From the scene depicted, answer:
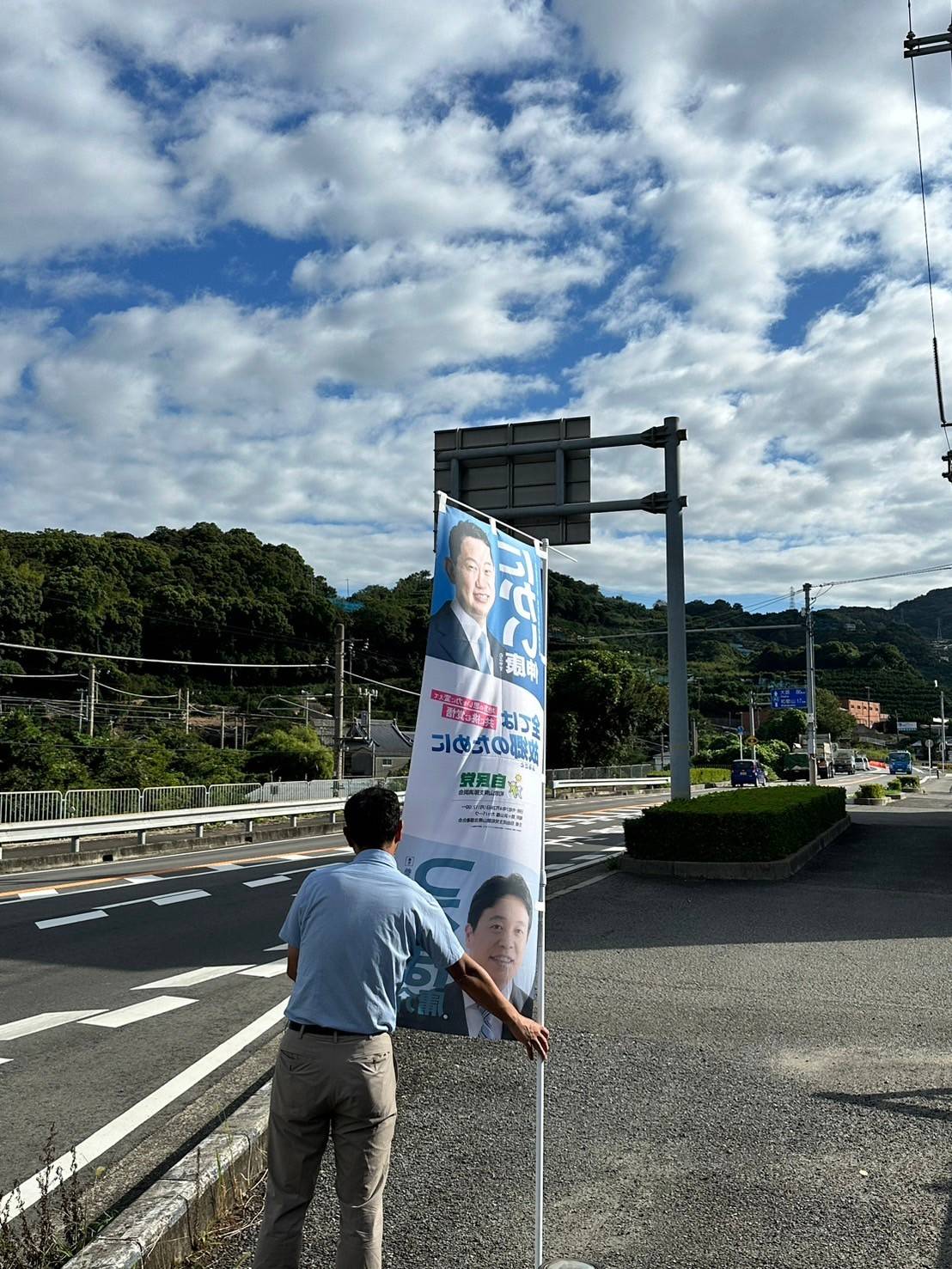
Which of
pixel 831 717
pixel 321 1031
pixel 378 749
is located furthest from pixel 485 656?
pixel 831 717

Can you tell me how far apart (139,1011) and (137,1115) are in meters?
2.40

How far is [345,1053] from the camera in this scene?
9.55 feet

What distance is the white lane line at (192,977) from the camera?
830 centimetres

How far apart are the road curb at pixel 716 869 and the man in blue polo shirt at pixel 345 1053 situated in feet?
37.9

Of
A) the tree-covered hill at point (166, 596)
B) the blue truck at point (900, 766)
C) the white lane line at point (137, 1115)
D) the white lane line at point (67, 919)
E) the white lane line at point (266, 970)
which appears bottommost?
the blue truck at point (900, 766)

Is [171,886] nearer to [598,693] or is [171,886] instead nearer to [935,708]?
[598,693]

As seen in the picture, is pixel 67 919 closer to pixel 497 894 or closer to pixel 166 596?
pixel 497 894

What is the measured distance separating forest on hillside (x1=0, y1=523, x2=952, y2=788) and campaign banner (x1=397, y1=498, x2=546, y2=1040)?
94.0ft

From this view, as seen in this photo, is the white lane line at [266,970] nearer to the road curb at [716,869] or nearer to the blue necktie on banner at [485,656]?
the blue necktie on banner at [485,656]

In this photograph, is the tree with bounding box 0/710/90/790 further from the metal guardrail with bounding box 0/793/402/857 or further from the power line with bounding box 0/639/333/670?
the metal guardrail with bounding box 0/793/402/857

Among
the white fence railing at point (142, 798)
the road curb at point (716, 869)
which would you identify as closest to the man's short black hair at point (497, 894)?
the road curb at point (716, 869)

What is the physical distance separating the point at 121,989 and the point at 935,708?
14400cm

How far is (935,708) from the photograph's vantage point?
135875mm

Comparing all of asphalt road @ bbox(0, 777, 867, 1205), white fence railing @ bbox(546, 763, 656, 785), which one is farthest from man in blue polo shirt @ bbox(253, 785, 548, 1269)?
white fence railing @ bbox(546, 763, 656, 785)
